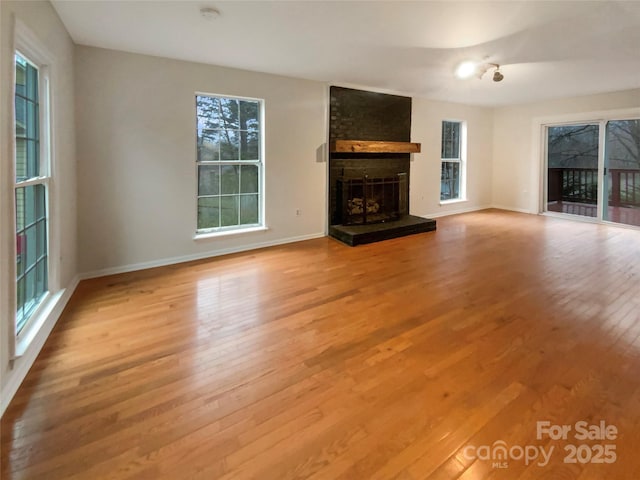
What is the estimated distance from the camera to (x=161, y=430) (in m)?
1.58

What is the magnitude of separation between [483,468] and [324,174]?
451 cm

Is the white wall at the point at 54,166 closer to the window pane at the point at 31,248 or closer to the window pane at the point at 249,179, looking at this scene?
the window pane at the point at 31,248

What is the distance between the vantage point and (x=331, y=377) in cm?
198

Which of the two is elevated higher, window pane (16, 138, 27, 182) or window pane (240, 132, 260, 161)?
window pane (240, 132, 260, 161)

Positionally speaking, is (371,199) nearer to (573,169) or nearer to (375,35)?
(375,35)

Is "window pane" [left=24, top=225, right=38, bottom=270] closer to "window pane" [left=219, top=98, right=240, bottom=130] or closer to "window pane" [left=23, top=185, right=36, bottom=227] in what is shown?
"window pane" [left=23, top=185, right=36, bottom=227]

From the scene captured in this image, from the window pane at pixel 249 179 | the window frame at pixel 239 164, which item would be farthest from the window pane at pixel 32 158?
the window pane at pixel 249 179

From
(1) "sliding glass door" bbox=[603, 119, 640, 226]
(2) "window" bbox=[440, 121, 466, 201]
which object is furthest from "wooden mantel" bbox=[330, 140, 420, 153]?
(1) "sliding glass door" bbox=[603, 119, 640, 226]

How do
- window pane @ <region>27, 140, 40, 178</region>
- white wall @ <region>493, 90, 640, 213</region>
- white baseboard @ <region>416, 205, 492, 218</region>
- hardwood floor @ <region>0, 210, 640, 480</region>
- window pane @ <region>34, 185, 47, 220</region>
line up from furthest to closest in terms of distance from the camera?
white baseboard @ <region>416, 205, 492, 218</region>, white wall @ <region>493, 90, 640, 213</region>, window pane @ <region>34, 185, 47, 220</region>, window pane @ <region>27, 140, 40, 178</region>, hardwood floor @ <region>0, 210, 640, 480</region>

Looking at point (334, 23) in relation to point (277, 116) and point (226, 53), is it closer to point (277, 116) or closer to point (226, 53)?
point (226, 53)

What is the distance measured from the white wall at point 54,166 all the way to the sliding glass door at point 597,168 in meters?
7.92

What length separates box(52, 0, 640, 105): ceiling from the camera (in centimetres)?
277

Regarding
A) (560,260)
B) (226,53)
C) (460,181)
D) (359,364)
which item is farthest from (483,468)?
(460,181)

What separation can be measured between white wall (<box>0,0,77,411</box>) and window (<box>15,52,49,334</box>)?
10 centimetres
